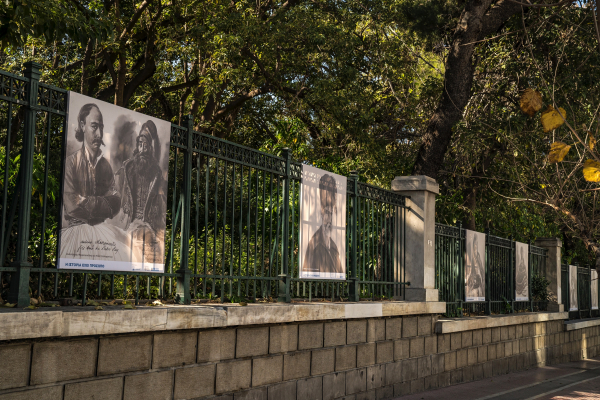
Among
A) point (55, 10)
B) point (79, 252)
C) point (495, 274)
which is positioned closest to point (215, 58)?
point (55, 10)

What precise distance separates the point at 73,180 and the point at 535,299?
14.1m

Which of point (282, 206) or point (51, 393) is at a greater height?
point (282, 206)

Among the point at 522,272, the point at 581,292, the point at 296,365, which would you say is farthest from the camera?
the point at 581,292

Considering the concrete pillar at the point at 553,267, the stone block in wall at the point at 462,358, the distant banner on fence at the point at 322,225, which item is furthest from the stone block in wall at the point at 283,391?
the concrete pillar at the point at 553,267

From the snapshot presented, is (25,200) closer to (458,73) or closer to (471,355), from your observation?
(471,355)

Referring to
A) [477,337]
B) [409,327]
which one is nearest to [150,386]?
[409,327]

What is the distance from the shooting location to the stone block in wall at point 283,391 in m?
5.99

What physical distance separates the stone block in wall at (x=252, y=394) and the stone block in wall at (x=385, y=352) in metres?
2.57

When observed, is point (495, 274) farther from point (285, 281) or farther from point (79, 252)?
point (79, 252)

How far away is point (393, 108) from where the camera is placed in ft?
61.6

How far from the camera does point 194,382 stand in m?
5.04

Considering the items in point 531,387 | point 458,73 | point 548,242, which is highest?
point 458,73

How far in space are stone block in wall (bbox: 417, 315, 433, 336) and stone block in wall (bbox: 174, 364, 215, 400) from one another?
466 cm

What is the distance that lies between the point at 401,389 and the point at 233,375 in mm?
3837
